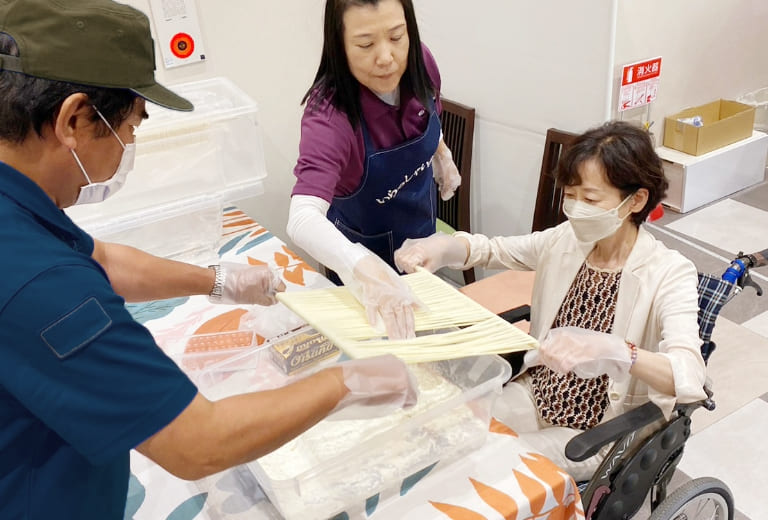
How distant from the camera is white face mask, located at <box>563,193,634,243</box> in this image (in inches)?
64.2

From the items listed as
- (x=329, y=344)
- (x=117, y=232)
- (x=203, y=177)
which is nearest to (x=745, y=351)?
(x=329, y=344)

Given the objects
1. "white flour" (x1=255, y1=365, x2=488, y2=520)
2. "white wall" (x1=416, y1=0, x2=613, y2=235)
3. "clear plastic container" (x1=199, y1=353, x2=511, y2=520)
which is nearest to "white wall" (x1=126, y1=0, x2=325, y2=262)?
"white wall" (x1=416, y1=0, x2=613, y2=235)

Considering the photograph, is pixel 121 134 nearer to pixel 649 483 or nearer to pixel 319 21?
pixel 649 483

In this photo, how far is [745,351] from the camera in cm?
283

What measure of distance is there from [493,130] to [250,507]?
213 centimetres

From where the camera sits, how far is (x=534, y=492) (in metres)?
1.21

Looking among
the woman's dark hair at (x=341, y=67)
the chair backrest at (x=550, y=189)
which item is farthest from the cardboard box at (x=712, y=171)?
the woman's dark hair at (x=341, y=67)

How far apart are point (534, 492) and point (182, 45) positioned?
94.2 inches

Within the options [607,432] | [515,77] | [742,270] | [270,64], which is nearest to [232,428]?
[607,432]

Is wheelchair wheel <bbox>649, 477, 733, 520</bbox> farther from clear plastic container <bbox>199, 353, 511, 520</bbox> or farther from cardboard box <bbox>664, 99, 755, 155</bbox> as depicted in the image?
cardboard box <bbox>664, 99, 755, 155</bbox>

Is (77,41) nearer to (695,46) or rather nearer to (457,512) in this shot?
(457,512)

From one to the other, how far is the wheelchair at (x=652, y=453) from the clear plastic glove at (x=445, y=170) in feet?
3.21

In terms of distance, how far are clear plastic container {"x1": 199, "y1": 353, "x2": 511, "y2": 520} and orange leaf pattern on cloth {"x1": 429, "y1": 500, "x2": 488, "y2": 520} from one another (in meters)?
0.08

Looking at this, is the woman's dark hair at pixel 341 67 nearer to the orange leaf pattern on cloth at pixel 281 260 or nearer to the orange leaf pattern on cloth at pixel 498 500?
the orange leaf pattern on cloth at pixel 281 260
